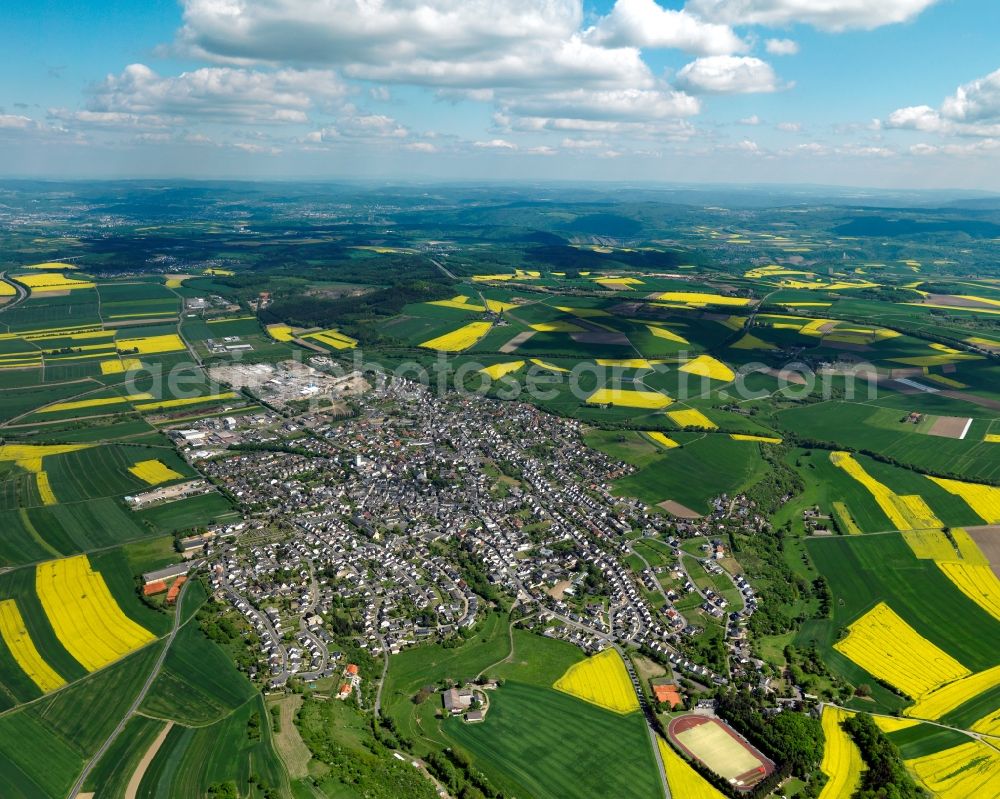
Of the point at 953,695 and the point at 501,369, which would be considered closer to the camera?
the point at 953,695

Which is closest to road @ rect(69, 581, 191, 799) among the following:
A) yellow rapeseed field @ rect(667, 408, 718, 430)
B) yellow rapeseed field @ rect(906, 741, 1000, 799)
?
yellow rapeseed field @ rect(906, 741, 1000, 799)

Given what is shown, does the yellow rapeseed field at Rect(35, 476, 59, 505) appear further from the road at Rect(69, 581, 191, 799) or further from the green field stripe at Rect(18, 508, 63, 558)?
the road at Rect(69, 581, 191, 799)

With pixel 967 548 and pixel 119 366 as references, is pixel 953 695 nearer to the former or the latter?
pixel 967 548

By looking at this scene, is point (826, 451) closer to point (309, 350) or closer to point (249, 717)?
point (249, 717)

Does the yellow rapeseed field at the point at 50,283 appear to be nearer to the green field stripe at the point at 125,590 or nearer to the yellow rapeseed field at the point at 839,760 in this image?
the green field stripe at the point at 125,590

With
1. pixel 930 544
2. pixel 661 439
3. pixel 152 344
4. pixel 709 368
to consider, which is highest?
pixel 152 344

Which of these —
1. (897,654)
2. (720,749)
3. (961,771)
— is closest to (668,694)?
(720,749)
